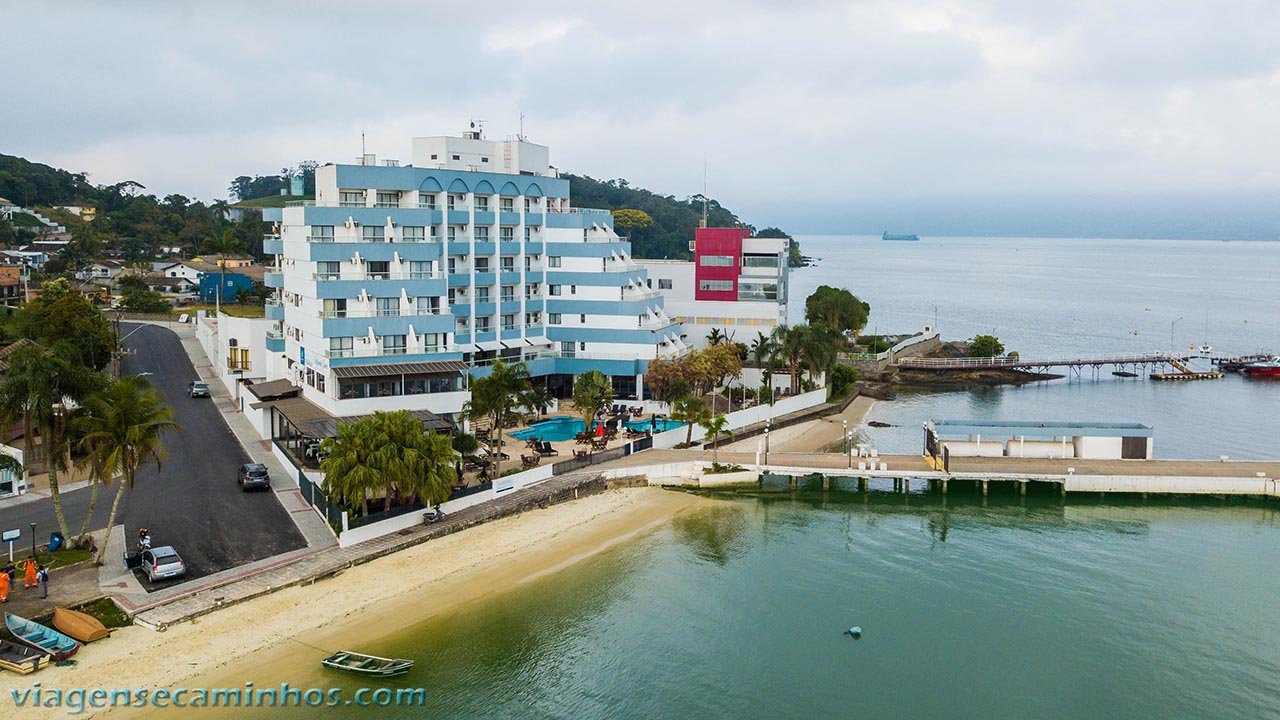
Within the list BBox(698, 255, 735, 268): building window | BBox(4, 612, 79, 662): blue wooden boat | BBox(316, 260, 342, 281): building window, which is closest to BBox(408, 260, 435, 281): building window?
BBox(316, 260, 342, 281): building window

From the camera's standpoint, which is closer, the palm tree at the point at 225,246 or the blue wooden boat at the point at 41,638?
the blue wooden boat at the point at 41,638

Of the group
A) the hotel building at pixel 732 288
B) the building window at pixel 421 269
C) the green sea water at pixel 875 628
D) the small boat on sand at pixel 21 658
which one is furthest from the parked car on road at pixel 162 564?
the hotel building at pixel 732 288

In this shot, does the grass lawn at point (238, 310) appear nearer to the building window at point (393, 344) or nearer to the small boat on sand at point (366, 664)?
the building window at point (393, 344)

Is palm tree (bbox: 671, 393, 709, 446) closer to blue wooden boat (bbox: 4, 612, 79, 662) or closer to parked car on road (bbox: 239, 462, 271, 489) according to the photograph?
parked car on road (bbox: 239, 462, 271, 489)

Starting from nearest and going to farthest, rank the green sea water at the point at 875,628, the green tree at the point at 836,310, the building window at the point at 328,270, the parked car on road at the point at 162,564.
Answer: the green sea water at the point at 875,628, the parked car on road at the point at 162,564, the building window at the point at 328,270, the green tree at the point at 836,310

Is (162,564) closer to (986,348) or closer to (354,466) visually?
(354,466)

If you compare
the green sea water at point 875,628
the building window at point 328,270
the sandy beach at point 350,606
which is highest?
the building window at point 328,270

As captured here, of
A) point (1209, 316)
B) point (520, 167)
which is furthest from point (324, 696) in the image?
point (1209, 316)
